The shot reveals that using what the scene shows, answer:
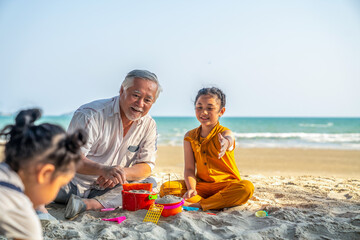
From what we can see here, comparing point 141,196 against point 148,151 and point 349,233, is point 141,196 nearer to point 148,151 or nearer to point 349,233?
point 148,151

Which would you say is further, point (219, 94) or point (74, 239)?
point (219, 94)

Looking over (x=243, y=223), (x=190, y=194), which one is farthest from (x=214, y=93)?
(x=243, y=223)

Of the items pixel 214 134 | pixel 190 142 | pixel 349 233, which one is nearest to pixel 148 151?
pixel 190 142

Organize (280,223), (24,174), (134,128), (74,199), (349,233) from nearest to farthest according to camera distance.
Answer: (24,174) → (349,233) → (280,223) → (74,199) → (134,128)

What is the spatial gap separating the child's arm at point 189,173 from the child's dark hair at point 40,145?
1980 mm

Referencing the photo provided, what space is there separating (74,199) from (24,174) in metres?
1.51

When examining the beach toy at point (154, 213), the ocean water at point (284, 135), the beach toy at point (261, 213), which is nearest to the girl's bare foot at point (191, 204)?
the beach toy at point (154, 213)

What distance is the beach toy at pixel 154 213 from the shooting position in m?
2.61

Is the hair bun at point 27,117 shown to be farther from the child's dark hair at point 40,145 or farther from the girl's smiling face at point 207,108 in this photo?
the girl's smiling face at point 207,108

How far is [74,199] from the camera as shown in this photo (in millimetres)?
2766

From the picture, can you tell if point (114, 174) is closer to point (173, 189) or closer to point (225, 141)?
point (173, 189)

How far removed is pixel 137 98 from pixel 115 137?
44cm

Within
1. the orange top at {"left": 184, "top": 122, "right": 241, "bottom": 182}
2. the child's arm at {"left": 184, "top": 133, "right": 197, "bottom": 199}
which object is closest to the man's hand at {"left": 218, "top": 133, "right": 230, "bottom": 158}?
the orange top at {"left": 184, "top": 122, "right": 241, "bottom": 182}

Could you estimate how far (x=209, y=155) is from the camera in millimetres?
3479
